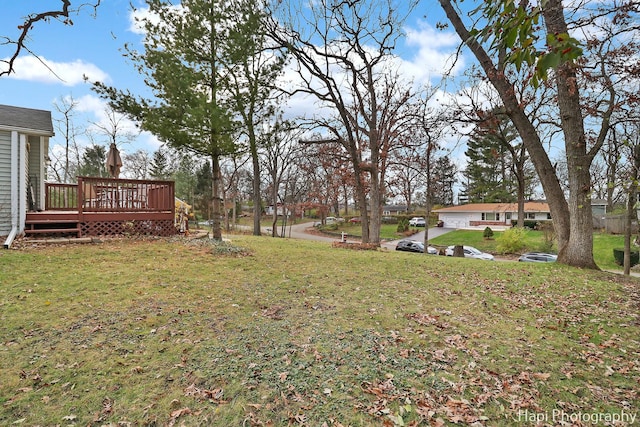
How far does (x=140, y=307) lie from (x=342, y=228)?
113ft

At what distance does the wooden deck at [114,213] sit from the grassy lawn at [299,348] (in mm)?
2456

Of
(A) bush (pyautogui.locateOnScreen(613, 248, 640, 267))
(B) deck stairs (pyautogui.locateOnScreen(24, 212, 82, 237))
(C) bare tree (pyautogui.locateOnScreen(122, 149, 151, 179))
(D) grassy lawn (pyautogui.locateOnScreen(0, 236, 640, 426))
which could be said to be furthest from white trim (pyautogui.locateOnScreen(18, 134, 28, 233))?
(C) bare tree (pyautogui.locateOnScreen(122, 149, 151, 179))

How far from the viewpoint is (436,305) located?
181 inches

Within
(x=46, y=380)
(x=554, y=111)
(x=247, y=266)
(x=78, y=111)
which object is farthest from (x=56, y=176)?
(x=554, y=111)

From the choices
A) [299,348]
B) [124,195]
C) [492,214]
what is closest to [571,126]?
[299,348]

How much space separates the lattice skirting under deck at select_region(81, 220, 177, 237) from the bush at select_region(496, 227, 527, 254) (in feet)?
66.1

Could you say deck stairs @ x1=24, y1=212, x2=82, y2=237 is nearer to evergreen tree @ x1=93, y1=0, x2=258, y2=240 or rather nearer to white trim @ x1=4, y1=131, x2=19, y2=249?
white trim @ x1=4, y1=131, x2=19, y2=249

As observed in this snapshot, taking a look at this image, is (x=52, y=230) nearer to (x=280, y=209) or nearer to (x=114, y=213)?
(x=114, y=213)

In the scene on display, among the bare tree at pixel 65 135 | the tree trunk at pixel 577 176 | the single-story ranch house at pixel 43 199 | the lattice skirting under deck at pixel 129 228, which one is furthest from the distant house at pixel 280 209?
the tree trunk at pixel 577 176

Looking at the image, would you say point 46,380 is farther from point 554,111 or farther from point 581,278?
point 554,111

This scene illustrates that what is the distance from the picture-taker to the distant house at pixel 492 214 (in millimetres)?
32906

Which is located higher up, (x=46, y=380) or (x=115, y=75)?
(x=115, y=75)

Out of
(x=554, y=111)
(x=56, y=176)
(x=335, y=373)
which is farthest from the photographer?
(x=56, y=176)

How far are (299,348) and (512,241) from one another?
21.2 m
